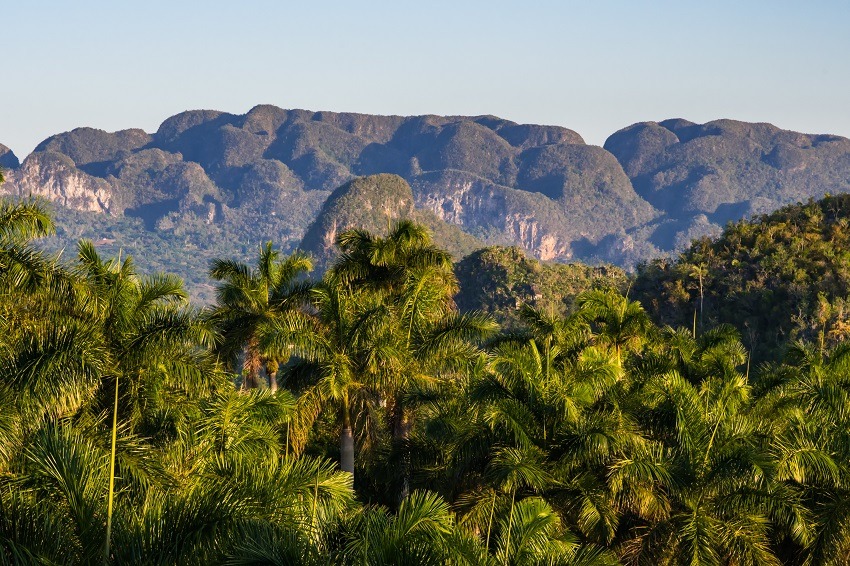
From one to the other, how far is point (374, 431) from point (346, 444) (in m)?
0.54

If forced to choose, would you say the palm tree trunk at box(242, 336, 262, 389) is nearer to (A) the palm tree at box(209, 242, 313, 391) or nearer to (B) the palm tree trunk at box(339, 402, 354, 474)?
(A) the palm tree at box(209, 242, 313, 391)

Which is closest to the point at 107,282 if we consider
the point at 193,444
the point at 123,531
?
the point at 193,444

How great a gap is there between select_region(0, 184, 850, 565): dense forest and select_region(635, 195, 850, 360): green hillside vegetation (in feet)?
99.6

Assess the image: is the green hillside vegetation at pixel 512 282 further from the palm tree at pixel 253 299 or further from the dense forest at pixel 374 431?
the dense forest at pixel 374 431

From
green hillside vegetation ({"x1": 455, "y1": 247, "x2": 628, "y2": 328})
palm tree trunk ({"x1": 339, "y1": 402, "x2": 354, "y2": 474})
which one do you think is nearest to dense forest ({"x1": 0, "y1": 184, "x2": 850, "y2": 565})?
palm tree trunk ({"x1": 339, "y1": 402, "x2": 354, "y2": 474})

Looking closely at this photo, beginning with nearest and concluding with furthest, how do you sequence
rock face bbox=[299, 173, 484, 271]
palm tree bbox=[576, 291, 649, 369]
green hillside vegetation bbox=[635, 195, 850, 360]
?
palm tree bbox=[576, 291, 649, 369], green hillside vegetation bbox=[635, 195, 850, 360], rock face bbox=[299, 173, 484, 271]

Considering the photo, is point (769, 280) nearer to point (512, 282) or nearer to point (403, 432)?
point (512, 282)

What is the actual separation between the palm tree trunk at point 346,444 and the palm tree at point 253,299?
3.27 m

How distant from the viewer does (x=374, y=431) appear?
1948 cm

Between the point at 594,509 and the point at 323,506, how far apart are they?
5.12 meters

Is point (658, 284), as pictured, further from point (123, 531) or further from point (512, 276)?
point (123, 531)

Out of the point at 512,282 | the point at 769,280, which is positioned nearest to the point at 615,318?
the point at 769,280

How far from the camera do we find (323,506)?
36.9ft

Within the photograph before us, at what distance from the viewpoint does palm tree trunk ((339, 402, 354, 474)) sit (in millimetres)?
19234
